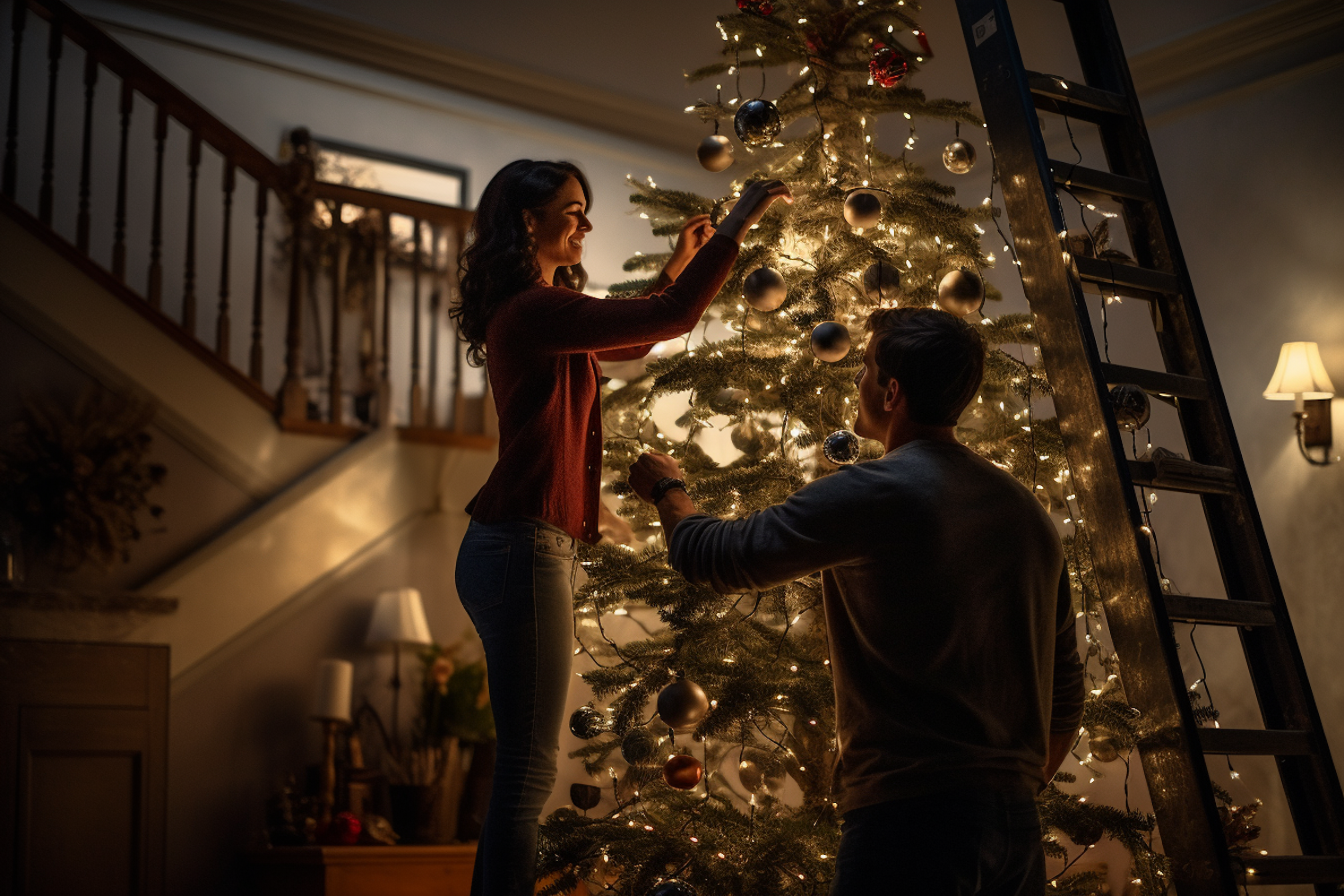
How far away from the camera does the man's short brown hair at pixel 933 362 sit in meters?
1.61

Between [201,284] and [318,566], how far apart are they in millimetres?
1630

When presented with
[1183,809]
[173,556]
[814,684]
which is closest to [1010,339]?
[814,684]

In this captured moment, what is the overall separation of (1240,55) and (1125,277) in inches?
120

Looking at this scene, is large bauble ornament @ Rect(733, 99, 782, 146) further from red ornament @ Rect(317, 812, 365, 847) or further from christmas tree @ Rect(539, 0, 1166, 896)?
red ornament @ Rect(317, 812, 365, 847)

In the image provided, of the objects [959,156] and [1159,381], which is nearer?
[1159,381]

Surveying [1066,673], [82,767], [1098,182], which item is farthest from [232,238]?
[1066,673]

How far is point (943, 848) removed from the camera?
4.53 ft

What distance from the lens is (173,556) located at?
401 centimetres

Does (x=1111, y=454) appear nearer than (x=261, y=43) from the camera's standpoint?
Yes

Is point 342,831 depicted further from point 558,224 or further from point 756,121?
point 756,121

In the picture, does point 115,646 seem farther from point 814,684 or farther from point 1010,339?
point 1010,339

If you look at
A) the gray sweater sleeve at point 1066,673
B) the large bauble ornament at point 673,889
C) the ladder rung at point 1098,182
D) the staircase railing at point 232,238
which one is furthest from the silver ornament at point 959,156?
the staircase railing at point 232,238

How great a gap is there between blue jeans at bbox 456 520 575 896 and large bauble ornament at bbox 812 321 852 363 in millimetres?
663

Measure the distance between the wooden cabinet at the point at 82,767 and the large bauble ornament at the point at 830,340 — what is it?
9.33 ft
